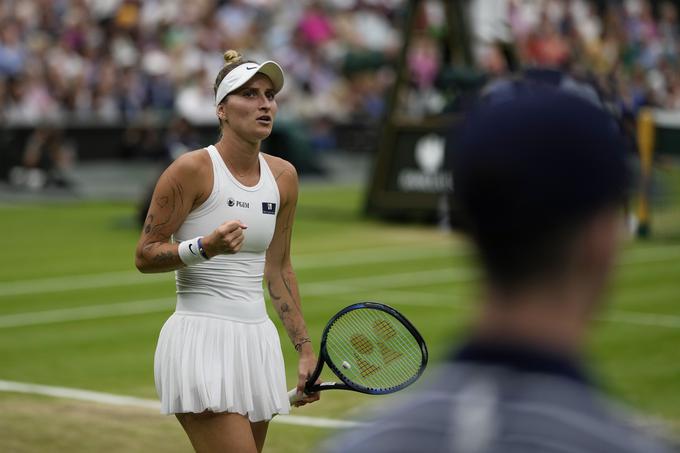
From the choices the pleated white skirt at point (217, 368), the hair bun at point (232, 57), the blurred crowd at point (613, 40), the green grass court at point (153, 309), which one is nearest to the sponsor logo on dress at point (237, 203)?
the pleated white skirt at point (217, 368)

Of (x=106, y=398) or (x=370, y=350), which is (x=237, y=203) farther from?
(x=106, y=398)

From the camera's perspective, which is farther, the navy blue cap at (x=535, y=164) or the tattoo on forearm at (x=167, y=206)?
the tattoo on forearm at (x=167, y=206)

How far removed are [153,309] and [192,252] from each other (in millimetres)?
8482

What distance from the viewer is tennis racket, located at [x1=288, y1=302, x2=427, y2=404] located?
16.6ft

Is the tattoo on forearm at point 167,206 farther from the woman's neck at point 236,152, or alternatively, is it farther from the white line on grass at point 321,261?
the white line on grass at point 321,261

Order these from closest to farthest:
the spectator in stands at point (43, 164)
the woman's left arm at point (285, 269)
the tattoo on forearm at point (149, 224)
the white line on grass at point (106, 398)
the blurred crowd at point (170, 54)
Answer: the tattoo on forearm at point (149, 224) < the woman's left arm at point (285, 269) < the white line on grass at point (106, 398) < the spectator in stands at point (43, 164) < the blurred crowd at point (170, 54)

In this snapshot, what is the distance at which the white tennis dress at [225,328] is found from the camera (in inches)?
207

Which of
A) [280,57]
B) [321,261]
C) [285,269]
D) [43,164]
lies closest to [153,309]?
[321,261]

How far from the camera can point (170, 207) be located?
5.36 meters

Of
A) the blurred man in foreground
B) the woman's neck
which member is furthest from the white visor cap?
the blurred man in foreground

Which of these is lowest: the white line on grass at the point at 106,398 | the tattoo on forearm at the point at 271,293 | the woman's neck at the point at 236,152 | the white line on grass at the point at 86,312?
the white line on grass at the point at 86,312

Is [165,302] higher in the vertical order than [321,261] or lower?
higher

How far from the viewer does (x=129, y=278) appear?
15820mm

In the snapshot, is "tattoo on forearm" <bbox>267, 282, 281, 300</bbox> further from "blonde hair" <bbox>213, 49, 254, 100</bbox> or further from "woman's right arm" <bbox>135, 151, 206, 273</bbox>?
"blonde hair" <bbox>213, 49, 254, 100</bbox>
